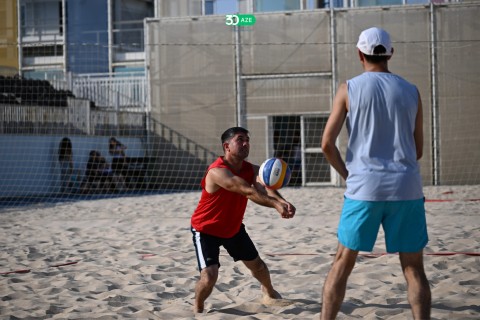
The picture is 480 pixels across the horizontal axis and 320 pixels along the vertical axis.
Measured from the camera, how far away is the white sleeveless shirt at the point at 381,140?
3.36 m

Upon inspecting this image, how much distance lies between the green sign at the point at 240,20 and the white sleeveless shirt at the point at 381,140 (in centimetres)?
1388

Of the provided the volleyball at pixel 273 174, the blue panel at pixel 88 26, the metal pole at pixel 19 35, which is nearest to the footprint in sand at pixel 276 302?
the volleyball at pixel 273 174

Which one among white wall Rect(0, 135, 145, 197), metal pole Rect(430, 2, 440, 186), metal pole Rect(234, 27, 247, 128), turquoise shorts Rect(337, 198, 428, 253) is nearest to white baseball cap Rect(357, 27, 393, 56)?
turquoise shorts Rect(337, 198, 428, 253)

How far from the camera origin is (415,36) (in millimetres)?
16938

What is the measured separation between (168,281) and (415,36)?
12734 millimetres

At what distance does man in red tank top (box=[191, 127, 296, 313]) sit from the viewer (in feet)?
14.7

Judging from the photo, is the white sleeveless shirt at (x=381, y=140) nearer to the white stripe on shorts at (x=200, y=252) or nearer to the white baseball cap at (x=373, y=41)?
the white baseball cap at (x=373, y=41)

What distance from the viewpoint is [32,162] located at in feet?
53.1

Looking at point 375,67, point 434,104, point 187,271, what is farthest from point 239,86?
point 375,67

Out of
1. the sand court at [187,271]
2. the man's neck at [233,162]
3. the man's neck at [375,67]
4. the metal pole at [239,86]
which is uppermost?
the metal pole at [239,86]

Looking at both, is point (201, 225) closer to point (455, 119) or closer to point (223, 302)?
point (223, 302)

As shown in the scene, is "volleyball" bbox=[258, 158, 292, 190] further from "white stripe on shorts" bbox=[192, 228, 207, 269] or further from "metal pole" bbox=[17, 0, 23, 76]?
"metal pole" bbox=[17, 0, 23, 76]

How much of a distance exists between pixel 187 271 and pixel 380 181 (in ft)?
10.1

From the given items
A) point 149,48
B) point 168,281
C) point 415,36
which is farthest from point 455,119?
point 168,281
